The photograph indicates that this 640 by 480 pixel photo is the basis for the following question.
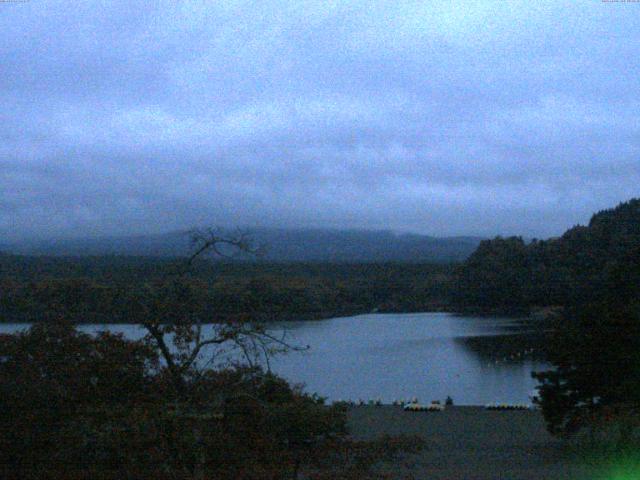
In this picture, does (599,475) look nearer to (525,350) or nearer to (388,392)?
(388,392)

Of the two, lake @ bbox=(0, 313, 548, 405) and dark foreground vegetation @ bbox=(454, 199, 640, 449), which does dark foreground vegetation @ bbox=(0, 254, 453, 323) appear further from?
lake @ bbox=(0, 313, 548, 405)

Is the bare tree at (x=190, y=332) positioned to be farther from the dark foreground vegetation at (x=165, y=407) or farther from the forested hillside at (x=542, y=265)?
the forested hillside at (x=542, y=265)

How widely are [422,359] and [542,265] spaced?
679 inches

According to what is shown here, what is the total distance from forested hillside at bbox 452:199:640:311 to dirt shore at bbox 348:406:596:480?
25.7 meters

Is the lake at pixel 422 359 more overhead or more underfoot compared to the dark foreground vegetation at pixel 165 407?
more underfoot

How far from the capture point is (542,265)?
5391cm

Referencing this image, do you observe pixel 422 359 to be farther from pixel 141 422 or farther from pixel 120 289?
pixel 141 422

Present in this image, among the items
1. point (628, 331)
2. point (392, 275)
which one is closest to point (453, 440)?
point (628, 331)

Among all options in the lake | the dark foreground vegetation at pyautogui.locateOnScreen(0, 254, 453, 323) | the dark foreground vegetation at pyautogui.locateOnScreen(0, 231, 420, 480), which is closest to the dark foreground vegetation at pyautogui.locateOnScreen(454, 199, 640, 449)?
the lake

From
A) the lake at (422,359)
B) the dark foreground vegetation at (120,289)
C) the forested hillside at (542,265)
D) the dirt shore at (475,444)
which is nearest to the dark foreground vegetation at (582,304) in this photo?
the forested hillside at (542,265)

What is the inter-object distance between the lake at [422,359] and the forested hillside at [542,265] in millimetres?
2311

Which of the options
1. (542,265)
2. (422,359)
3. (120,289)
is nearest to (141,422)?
(120,289)

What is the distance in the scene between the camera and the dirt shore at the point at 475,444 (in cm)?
848

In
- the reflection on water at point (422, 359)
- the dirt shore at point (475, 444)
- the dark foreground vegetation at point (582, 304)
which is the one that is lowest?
the reflection on water at point (422, 359)
